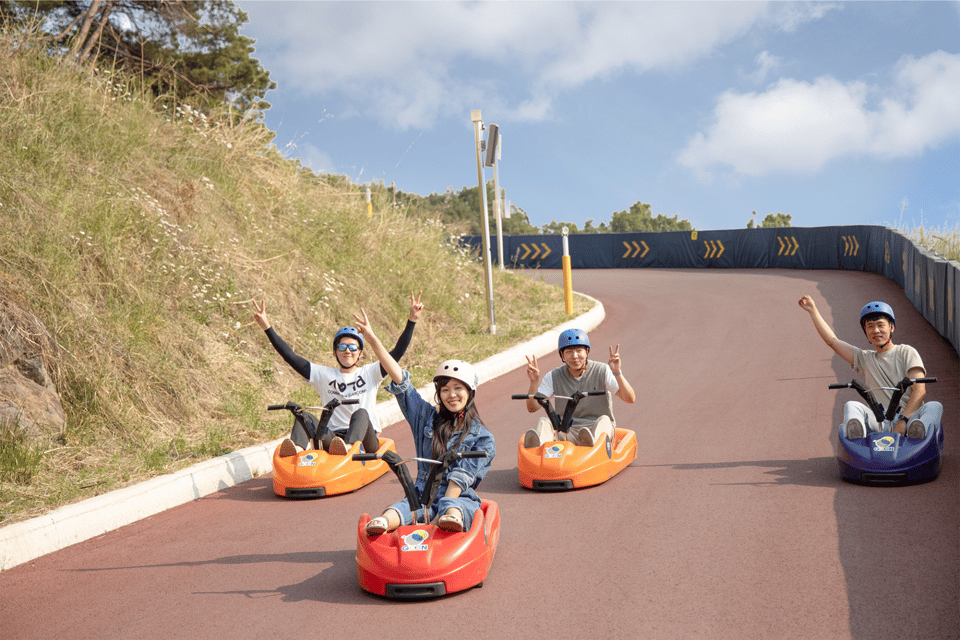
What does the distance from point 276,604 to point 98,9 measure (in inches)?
683

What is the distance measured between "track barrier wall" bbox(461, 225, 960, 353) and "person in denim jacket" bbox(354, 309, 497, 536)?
8631mm

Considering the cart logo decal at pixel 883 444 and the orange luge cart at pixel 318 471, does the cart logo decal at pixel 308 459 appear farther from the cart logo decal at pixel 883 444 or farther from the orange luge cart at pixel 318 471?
the cart logo decal at pixel 883 444

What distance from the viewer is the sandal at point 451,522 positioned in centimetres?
479

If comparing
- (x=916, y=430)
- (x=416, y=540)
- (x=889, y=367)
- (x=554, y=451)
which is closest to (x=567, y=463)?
(x=554, y=451)

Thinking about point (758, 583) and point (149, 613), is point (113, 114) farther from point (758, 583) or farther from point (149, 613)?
point (758, 583)

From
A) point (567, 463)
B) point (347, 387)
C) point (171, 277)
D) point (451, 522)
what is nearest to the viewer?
point (451, 522)

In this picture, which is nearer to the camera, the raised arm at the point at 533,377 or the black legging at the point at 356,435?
the raised arm at the point at 533,377

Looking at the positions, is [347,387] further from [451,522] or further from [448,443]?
[451,522]

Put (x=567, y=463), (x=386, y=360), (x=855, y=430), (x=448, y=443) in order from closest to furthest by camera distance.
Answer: (x=448, y=443) < (x=386, y=360) < (x=855, y=430) < (x=567, y=463)

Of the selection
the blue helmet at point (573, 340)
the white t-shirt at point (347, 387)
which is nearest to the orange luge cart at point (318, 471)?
the white t-shirt at point (347, 387)

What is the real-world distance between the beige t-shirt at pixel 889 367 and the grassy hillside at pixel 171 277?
19.2 ft

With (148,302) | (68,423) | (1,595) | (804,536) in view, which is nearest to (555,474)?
(804,536)

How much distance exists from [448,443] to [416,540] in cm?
69

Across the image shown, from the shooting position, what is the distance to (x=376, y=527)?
190 inches
